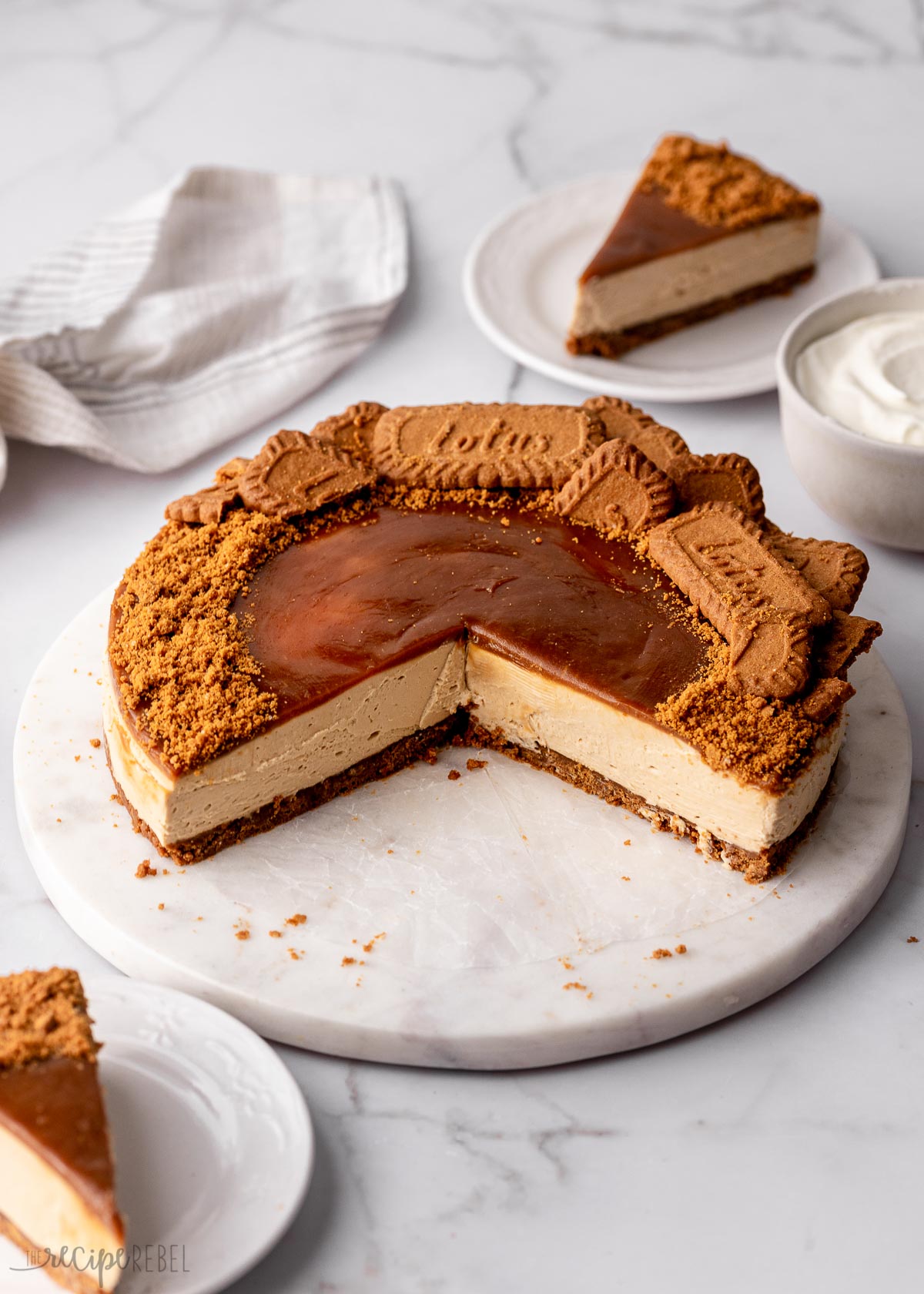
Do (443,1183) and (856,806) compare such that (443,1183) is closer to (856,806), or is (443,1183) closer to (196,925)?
(196,925)

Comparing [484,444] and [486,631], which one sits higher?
[484,444]

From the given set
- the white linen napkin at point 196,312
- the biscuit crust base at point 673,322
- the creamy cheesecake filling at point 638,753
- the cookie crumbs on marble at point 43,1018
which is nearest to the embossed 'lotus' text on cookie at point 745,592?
the creamy cheesecake filling at point 638,753

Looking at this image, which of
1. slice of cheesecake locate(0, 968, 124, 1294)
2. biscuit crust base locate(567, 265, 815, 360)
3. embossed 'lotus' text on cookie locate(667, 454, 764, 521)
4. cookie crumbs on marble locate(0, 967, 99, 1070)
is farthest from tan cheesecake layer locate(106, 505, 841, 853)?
biscuit crust base locate(567, 265, 815, 360)

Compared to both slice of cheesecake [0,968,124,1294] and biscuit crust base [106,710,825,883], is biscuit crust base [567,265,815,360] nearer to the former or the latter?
biscuit crust base [106,710,825,883]

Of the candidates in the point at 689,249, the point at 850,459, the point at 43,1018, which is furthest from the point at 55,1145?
the point at 689,249

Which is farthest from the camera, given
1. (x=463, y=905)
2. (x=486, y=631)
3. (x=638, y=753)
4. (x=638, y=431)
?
(x=638, y=431)

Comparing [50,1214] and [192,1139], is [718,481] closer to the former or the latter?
[192,1139]

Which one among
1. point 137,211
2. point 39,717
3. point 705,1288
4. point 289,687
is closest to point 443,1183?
point 705,1288
